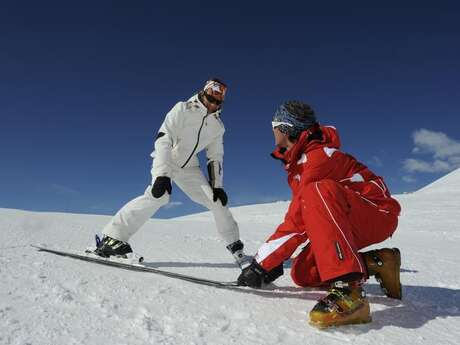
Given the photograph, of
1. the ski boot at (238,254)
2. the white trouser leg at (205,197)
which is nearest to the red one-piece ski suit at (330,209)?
the ski boot at (238,254)

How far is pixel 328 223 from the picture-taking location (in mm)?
1984

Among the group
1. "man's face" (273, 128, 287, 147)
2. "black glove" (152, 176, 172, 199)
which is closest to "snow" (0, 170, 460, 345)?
"black glove" (152, 176, 172, 199)

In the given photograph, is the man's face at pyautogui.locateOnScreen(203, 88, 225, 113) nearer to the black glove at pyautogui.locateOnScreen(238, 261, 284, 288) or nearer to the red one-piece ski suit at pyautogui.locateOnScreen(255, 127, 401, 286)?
the red one-piece ski suit at pyautogui.locateOnScreen(255, 127, 401, 286)

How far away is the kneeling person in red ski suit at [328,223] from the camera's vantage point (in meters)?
1.90

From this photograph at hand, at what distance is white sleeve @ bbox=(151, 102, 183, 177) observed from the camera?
3508 millimetres

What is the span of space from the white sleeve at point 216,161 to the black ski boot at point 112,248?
3.40 ft

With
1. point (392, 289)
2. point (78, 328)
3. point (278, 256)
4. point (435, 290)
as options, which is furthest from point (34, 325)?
point (435, 290)

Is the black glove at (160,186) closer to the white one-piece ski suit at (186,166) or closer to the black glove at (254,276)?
the white one-piece ski suit at (186,166)

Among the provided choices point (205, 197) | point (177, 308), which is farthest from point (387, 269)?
point (205, 197)

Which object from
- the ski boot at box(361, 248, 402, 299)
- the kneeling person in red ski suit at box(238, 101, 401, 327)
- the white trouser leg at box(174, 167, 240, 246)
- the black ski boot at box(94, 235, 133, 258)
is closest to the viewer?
the kneeling person in red ski suit at box(238, 101, 401, 327)

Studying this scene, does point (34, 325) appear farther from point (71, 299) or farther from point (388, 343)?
point (388, 343)

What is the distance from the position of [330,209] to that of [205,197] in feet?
6.25

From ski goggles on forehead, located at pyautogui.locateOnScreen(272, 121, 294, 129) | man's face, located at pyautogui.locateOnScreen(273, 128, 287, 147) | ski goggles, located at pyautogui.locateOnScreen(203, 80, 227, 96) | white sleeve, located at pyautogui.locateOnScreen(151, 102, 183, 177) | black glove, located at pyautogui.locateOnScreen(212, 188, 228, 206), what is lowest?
black glove, located at pyautogui.locateOnScreen(212, 188, 228, 206)

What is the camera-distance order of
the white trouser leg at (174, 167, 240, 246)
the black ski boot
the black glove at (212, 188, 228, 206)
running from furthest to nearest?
the black glove at (212, 188, 228, 206) → the white trouser leg at (174, 167, 240, 246) → the black ski boot
